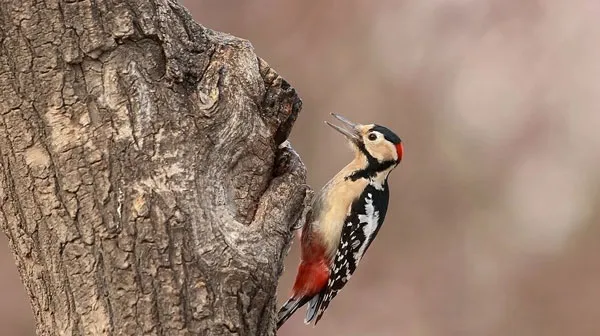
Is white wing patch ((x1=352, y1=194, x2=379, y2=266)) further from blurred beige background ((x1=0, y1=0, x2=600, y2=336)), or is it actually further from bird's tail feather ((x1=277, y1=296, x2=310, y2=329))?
blurred beige background ((x1=0, y1=0, x2=600, y2=336))

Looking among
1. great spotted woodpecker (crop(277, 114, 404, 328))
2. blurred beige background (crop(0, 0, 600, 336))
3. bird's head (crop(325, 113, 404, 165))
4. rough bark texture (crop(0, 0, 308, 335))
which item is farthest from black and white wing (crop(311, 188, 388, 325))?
blurred beige background (crop(0, 0, 600, 336))

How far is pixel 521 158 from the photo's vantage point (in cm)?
443

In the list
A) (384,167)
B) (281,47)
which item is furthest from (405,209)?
(384,167)

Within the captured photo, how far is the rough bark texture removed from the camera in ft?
A: 5.19

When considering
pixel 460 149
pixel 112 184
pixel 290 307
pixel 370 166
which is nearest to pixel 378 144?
pixel 370 166

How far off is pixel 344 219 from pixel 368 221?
0.30 feet

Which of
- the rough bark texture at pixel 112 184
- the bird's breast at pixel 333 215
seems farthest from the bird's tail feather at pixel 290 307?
the rough bark texture at pixel 112 184

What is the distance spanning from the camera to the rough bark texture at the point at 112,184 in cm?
158

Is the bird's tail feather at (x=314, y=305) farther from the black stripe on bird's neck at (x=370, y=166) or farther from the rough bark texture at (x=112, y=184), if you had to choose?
the rough bark texture at (x=112, y=184)

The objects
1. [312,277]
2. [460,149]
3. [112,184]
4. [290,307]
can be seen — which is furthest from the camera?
[460,149]

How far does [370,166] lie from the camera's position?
277cm

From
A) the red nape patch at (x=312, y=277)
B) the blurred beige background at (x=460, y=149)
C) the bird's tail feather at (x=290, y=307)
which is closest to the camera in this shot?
the bird's tail feather at (x=290, y=307)

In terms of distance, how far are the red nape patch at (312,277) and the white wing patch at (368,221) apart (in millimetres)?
129

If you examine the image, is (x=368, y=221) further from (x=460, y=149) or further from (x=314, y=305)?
(x=460, y=149)
